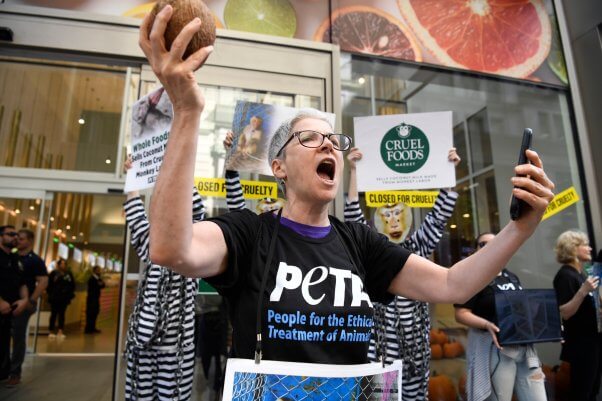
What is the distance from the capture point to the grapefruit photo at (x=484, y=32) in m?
4.60

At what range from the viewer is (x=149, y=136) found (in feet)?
9.25

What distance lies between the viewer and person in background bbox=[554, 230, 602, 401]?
3.79 meters

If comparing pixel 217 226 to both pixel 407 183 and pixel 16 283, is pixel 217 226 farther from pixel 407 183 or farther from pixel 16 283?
pixel 16 283

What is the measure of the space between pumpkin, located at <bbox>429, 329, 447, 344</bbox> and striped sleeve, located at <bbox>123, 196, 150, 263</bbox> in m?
3.40

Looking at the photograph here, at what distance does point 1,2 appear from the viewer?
355 centimetres

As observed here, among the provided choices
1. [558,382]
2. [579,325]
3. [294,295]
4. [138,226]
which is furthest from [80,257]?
[294,295]

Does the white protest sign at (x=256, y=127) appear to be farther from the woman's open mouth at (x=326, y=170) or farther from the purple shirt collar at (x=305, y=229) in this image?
the purple shirt collar at (x=305, y=229)

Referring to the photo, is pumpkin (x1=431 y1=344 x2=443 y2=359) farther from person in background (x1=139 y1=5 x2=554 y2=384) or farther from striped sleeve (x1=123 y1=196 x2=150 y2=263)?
person in background (x1=139 y1=5 x2=554 y2=384)

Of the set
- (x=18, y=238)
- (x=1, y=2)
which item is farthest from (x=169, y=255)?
(x=18, y=238)

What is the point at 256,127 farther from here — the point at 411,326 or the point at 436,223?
the point at 411,326

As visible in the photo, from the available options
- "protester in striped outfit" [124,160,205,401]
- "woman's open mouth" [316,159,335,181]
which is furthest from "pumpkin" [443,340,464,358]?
"woman's open mouth" [316,159,335,181]

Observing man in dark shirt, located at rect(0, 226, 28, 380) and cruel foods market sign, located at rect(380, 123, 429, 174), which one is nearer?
cruel foods market sign, located at rect(380, 123, 429, 174)

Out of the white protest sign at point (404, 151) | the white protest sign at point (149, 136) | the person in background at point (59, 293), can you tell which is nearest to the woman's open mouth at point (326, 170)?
the white protest sign at point (149, 136)

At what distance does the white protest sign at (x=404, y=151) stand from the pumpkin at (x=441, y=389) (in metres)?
2.26
